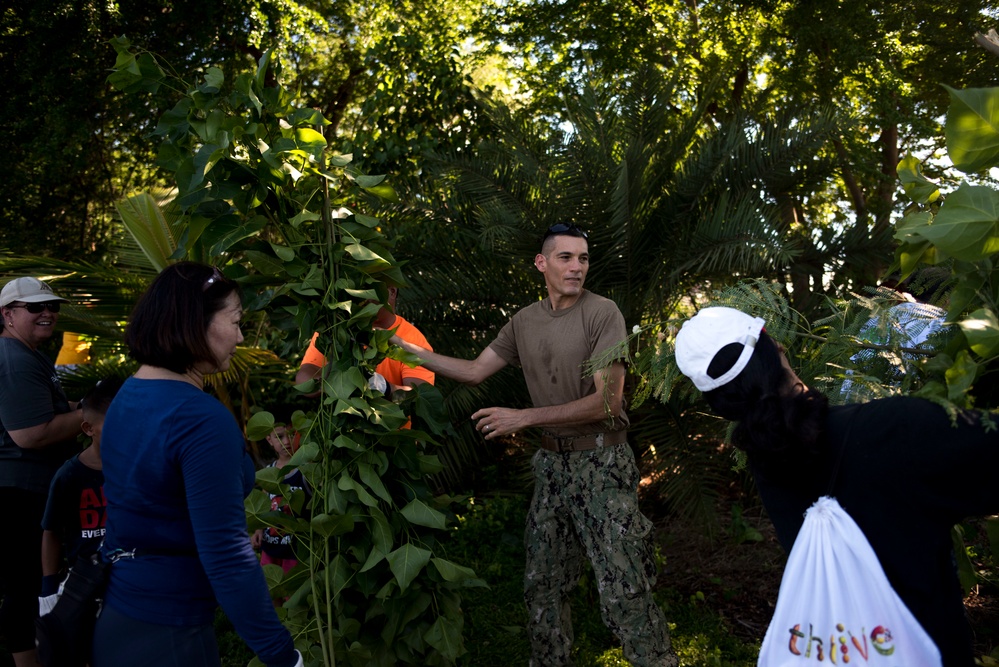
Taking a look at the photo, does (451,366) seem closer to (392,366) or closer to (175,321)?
(392,366)

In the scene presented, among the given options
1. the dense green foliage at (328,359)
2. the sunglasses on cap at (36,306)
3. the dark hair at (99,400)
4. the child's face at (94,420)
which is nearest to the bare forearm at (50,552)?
the child's face at (94,420)

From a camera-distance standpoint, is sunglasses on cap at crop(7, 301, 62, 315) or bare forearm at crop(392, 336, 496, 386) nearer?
bare forearm at crop(392, 336, 496, 386)

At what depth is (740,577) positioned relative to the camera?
221 inches

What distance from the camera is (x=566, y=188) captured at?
20.6 ft

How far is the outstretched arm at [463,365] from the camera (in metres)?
3.82

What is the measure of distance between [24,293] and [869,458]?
3.85 metres

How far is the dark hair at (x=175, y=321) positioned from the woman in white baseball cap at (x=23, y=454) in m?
1.92

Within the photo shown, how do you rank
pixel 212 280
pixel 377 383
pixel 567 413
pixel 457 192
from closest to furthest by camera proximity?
pixel 212 280
pixel 377 383
pixel 567 413
pixel 457 192

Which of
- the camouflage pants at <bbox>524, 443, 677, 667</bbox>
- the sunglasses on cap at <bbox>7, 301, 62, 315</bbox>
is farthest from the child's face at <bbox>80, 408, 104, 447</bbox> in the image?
the camouflage pants at <bbox>524, 443, 677, 667</bbox>

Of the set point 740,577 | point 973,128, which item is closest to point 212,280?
point 973,128

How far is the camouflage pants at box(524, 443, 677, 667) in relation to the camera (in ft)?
11.7

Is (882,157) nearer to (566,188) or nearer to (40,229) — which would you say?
(566,188)

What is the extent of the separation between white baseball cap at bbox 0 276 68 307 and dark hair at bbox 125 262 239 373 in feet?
7.03

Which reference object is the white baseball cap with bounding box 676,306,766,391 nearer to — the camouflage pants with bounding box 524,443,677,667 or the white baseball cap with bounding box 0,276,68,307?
the camouflage pants with bounding box 524,443,677,667
